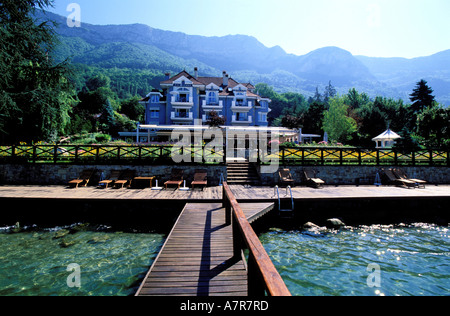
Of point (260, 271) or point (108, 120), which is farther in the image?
point (108, 120)

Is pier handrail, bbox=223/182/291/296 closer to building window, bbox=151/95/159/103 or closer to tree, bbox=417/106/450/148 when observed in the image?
tree, bbox=417/106/450/148

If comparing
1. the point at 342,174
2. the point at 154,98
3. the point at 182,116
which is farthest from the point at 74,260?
the point at 154,98

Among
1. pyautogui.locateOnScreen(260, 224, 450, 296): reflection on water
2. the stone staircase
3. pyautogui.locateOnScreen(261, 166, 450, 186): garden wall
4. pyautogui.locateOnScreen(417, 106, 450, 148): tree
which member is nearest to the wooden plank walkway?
pyautogui.locateOnScreen(260, 224, 450, 296): reflection on water

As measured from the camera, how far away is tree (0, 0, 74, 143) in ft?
49.9

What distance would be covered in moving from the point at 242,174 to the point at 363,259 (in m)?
8.93

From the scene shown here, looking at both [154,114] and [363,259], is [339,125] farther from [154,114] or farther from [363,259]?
[363,259]

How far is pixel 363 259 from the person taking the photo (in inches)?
271

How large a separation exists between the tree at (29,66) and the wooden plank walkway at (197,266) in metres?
15.7

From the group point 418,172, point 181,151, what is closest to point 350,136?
point 418,172

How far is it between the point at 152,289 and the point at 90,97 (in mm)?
76076

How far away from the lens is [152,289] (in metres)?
3.83

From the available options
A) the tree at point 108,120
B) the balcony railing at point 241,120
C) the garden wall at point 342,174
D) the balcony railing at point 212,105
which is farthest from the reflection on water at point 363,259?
the tree at point 108,120

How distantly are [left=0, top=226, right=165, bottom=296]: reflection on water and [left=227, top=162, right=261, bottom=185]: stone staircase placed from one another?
682 centimetres

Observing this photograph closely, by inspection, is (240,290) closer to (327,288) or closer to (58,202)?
(327,288)
